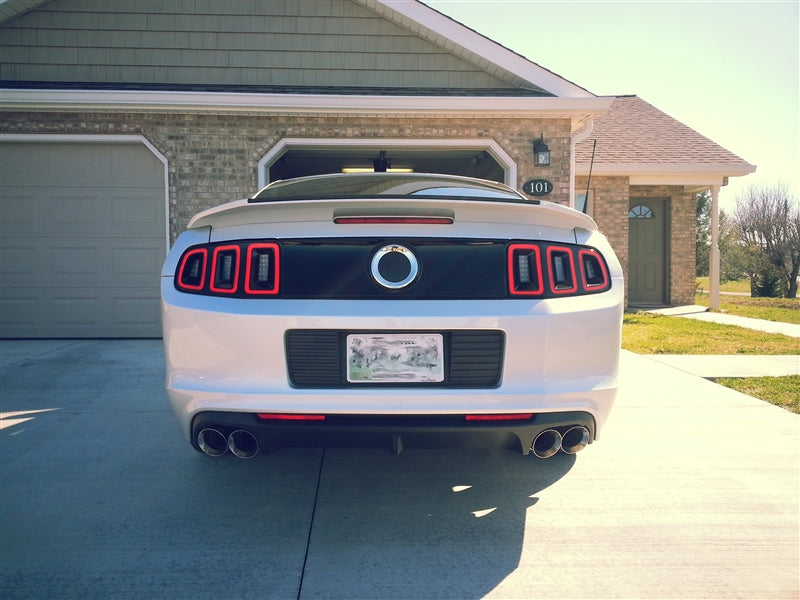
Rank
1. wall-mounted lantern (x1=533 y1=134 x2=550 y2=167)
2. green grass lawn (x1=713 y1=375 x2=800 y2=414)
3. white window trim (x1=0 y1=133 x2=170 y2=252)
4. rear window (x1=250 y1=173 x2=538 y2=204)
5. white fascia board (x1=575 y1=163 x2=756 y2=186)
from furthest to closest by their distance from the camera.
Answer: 1. white fascia board (x1=575 y1=163 x2=756 y2=186)
2. wall-mounted lantern (x1=533 y1=134 x2=550 y2=167)
3. white window trim (x1=0 y1=133 x2=170 y2=252)
4. green grass lawn (x1=713 y1=375 x2=800 y2=414)
5. rear window (x1=250 y1=173 x2=538 y2=204)

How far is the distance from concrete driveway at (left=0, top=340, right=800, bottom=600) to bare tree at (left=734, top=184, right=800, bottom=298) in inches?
660

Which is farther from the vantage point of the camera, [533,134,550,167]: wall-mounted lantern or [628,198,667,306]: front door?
[628,198,667,306]: front door

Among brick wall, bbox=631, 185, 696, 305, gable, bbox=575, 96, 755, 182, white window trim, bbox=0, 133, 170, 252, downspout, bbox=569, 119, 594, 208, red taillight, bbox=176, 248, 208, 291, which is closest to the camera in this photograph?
red taillight, bbox=176, 248, 208, 291

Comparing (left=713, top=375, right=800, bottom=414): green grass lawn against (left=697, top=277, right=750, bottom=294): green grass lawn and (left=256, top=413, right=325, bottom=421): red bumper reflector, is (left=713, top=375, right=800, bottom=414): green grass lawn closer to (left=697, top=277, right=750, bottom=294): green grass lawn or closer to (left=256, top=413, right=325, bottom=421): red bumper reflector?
(left=256, top=413, right=325, bottom=421): red bumper reflector

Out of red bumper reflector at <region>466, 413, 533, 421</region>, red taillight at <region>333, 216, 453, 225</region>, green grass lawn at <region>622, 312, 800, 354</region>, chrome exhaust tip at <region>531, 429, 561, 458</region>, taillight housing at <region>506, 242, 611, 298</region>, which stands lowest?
green grass lawn at <region>622, 312, 800, 354</region>

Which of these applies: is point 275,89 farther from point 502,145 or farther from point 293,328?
point 293,328

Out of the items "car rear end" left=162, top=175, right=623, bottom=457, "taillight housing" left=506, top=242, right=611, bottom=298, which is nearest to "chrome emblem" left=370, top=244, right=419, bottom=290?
"car rear end" left=162, top=175, right=623, bottom=457

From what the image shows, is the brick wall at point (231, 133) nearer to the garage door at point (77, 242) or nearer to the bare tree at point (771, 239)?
the garage door at point (77, 242)

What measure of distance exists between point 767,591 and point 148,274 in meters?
7.29

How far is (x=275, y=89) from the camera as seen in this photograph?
26.5 ft

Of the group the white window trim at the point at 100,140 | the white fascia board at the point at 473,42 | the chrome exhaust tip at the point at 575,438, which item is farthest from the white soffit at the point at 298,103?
the chrome exhaust tip at the point at 575,438

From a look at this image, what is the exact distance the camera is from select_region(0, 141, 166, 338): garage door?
25.0 feet

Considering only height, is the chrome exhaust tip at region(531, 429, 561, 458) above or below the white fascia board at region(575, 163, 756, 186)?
below

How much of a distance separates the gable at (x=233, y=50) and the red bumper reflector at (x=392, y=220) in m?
6.38
